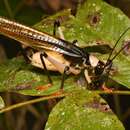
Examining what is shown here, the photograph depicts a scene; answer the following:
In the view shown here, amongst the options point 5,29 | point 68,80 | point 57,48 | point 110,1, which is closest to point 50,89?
point 68,80

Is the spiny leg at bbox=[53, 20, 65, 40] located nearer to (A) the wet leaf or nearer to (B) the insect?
(B) the insect

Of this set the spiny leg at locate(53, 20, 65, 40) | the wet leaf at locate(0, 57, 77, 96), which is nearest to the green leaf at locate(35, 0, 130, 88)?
the spiny leg at locate(53, 20, 65, 40)

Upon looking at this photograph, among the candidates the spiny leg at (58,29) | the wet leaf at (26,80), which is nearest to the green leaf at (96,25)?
the spiny leg at (58,29)

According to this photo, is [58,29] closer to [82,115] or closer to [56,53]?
[56,53]

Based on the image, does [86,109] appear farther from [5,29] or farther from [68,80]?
[5,29]

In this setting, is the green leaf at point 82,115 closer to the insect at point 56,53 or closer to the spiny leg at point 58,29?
the insect at point 56,53

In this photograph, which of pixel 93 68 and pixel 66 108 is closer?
pixel 66 108
